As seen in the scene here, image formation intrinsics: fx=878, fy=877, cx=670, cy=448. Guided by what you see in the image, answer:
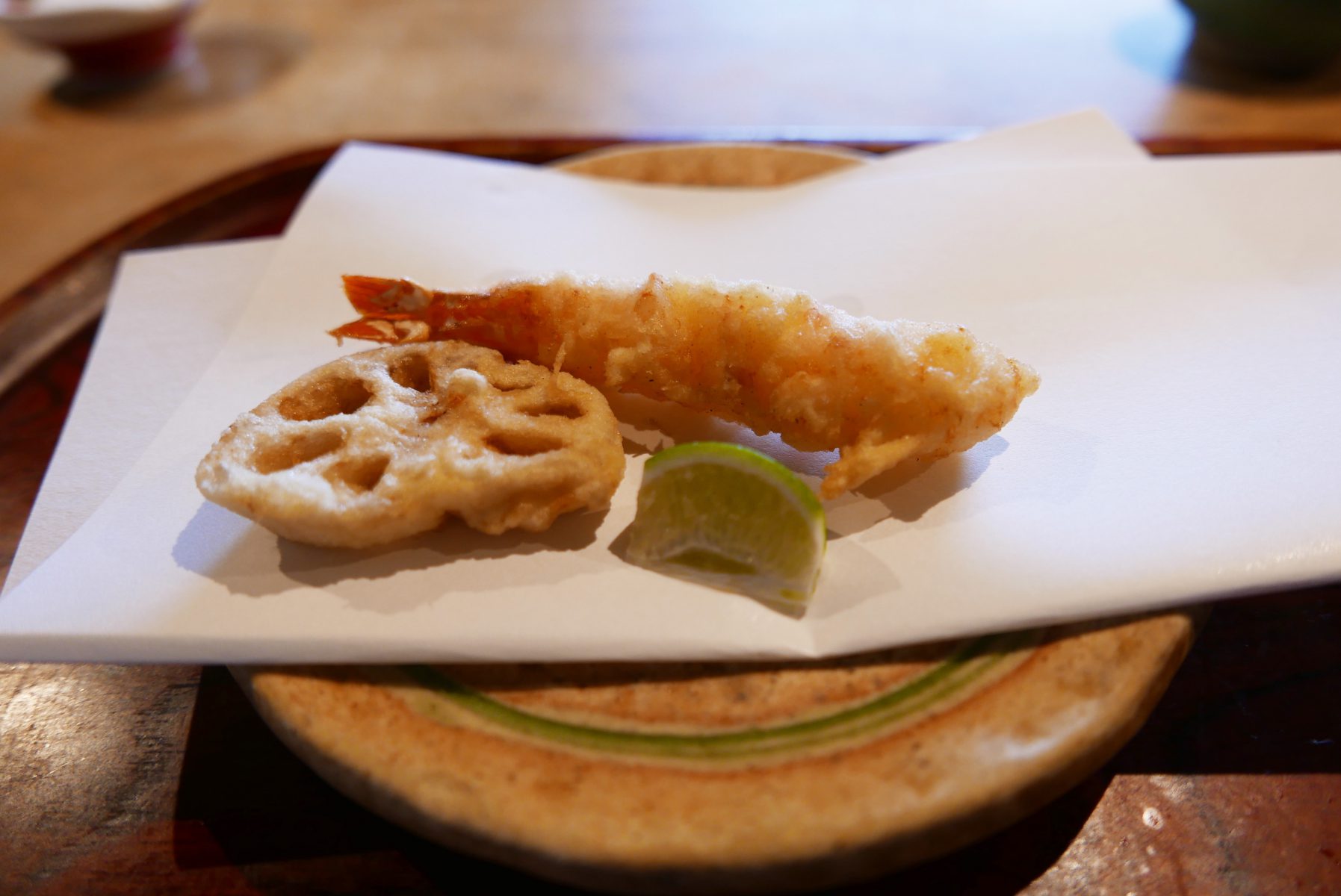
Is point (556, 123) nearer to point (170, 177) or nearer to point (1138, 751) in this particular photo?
point (170, 177)

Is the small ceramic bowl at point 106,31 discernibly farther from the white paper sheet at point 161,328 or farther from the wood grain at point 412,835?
the wood grain at point 412,835

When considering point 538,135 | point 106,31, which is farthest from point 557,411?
point 106,31

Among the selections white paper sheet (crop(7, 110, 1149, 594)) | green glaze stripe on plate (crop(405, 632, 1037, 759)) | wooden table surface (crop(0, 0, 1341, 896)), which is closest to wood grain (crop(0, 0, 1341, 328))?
wooden table surface (crop(0, 0, 1341, 896))

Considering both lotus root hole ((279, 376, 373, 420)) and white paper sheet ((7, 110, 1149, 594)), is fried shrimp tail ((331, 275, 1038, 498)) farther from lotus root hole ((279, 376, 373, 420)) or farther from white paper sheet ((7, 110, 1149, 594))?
white paper sheet ((7, 110, 1149, 594))

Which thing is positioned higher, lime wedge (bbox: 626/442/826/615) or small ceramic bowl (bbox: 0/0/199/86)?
lime wedge (bbox: 626/442/826/615)

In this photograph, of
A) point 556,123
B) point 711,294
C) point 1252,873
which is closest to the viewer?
point 1252,873

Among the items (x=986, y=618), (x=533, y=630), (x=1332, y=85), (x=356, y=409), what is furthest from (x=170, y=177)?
(x=1332, y=85)

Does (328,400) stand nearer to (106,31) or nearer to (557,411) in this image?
(557,411)
